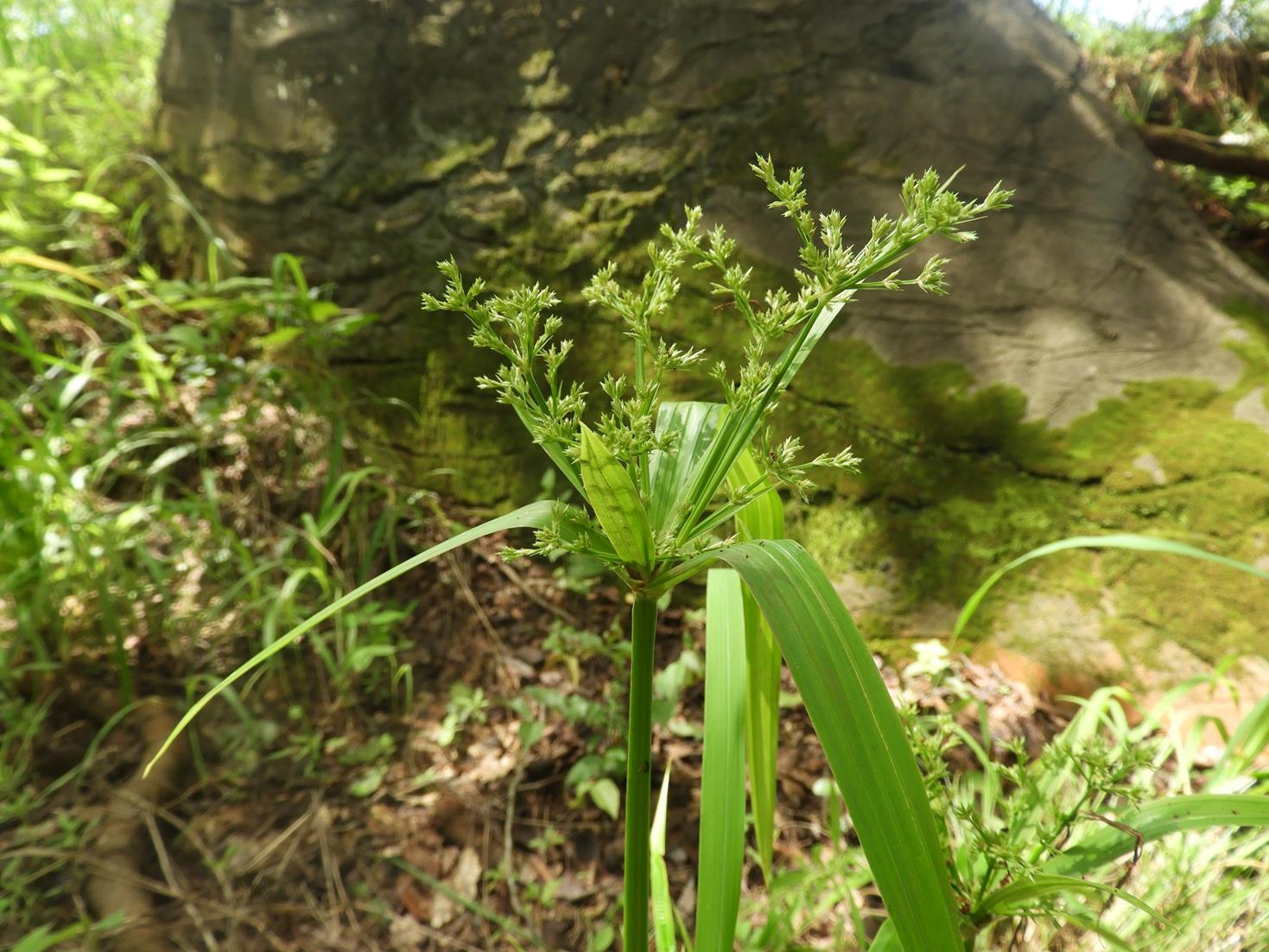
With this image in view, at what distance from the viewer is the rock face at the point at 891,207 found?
1860 millimetres

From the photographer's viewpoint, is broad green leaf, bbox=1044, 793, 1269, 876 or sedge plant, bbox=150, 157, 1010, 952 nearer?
sedge plant, bbox=150, 157, 1010, 952

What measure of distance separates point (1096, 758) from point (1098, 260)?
1726mm

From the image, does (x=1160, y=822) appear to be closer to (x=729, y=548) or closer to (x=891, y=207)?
(x=729, y=548)

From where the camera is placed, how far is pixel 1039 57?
1999 mm

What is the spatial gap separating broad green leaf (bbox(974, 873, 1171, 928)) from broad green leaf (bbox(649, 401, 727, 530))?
1.58ft

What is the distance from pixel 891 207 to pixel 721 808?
5.95 feet

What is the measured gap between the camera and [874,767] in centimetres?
46

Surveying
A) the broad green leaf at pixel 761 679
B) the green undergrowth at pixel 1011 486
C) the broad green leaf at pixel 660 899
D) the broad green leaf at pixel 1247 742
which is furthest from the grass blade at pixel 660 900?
the green undergrowth at pixel 1011 486

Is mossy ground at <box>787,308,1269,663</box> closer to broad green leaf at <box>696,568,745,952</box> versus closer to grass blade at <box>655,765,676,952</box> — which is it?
grass blade at <box>655,765,676,952</box>

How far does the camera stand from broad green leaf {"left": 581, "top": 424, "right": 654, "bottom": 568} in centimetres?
51

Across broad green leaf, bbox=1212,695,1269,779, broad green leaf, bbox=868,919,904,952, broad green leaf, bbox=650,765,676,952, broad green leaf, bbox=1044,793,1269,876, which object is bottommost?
broad green leaf, bbox=1212,695,1269,779

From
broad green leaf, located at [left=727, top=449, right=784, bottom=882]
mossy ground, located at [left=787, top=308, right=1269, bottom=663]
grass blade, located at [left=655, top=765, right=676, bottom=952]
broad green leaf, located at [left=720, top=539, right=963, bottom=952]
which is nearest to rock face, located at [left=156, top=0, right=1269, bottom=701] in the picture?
Result: mossy ground, located at [left=787, top=308, right=1269, bottom=663]

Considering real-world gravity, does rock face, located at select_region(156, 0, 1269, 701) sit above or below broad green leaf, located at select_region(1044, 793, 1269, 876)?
above

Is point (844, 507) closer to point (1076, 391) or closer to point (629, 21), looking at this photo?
point (1076, 391)
